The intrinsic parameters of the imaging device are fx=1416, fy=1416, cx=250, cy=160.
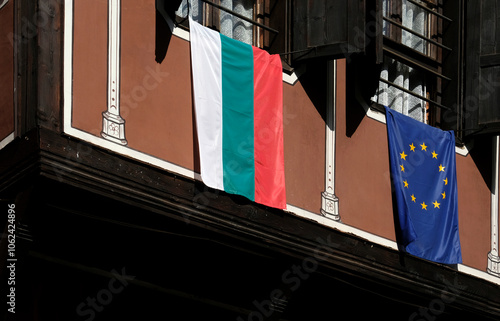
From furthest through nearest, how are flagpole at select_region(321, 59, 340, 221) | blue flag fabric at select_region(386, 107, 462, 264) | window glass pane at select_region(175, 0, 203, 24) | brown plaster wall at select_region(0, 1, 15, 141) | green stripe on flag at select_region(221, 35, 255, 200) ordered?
blue flag fabric at select_region(386, 107, 462, 264) < flagpole at select_region(321, 59, 340, 221) < window glass pane at select_region(175, 0, 203, 24) < green stripe on flag at select_region(221, 35, 255, 200) < brown plaster wall at select_region(0, 1, 15, 141)

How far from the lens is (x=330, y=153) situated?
619 inches

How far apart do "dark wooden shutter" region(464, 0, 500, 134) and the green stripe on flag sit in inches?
155

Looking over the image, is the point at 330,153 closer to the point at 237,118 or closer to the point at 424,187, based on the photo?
the point at 424,187

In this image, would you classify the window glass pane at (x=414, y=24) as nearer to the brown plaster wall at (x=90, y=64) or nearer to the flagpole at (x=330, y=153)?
the flagpole at (x=330, y=153)

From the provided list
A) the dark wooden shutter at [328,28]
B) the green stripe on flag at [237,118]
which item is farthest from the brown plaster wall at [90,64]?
the dark wooden shutter at [328,28]

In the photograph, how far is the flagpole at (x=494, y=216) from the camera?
17.5 meters

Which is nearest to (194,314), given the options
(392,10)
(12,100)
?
(12,100)

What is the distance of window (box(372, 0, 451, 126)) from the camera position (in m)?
17.1

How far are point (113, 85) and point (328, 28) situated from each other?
305cm

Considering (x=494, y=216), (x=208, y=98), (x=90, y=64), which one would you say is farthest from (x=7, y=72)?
(x=494, y=216)

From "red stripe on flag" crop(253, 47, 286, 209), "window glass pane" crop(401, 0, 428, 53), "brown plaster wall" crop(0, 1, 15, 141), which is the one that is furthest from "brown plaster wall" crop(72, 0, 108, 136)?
"window glass pane" crop(401, 0, 428, 53)

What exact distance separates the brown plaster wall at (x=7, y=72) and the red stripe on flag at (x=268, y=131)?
9.05 feet

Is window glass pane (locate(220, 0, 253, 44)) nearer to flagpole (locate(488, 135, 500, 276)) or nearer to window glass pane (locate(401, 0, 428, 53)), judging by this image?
window glass pane (locate(401, 0, 428, 53))

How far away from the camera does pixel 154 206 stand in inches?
528
